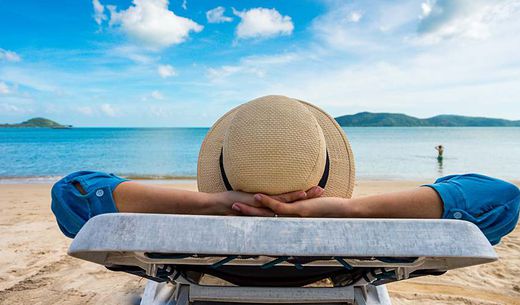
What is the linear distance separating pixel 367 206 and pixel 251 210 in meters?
0.42

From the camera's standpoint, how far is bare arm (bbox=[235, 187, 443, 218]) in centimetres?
136

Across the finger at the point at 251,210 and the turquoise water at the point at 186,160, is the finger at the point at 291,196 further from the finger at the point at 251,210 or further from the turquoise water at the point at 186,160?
the turquoise water at the point at 186,160

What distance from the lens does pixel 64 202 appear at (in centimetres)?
145

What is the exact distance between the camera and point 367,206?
1.40m

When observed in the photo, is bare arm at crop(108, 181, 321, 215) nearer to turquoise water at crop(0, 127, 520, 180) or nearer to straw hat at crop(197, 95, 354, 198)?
straw hat at crop(197, 95, 354, 198)

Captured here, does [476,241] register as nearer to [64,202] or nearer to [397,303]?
[64,202]

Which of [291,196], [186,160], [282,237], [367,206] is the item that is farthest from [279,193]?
[186,160]

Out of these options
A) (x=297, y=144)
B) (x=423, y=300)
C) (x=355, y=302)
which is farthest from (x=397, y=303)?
(x=297, y=144)

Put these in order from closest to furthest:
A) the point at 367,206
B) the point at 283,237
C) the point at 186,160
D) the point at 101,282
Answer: the point at 283,237 → the point at 367,206 → the point at 101,282 → the point at 186,160

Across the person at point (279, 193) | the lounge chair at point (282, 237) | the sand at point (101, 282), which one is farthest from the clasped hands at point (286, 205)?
the sand at point (101, 282)

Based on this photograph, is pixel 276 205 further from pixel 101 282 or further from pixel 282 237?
pixel 101 282

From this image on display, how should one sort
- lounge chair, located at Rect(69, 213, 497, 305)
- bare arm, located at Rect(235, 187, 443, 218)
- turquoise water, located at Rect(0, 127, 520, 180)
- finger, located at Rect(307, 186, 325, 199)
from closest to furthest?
lounge chair, located at Rect(69, 213, 497, 305), bare arm, located at Rect(235, 187, 443, 218), finger, located at Rect(307, 186, 325, 199), turquoise water, located at Rect(0, 127, 520, 180)

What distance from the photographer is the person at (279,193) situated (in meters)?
1.37

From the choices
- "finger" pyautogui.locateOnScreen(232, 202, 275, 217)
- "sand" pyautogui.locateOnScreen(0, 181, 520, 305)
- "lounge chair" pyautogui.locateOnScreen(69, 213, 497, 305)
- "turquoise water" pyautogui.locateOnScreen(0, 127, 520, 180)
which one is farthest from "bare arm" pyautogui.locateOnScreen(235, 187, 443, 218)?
"turquoise water" pyautogui.locateOnScreen(0, 127, 520, 180)
